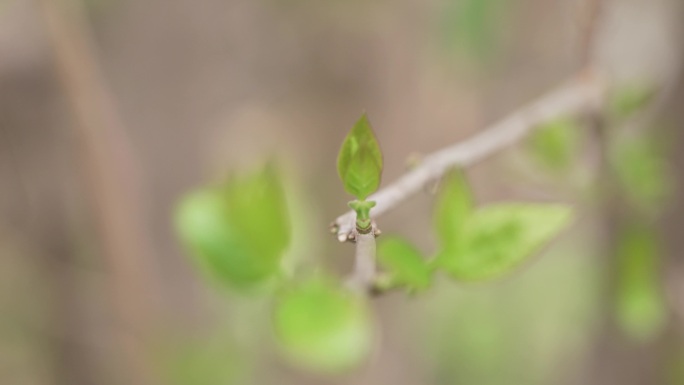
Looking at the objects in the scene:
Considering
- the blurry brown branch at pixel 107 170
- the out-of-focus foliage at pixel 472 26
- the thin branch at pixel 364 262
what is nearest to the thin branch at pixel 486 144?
→ the thin branch at pixel 364 262

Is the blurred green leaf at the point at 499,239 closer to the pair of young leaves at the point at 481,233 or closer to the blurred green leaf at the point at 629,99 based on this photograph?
the pair of young leaves at the point at 481,233

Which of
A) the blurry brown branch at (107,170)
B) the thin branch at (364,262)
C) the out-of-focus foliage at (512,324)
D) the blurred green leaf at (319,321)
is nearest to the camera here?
the thin branch at (364,262)

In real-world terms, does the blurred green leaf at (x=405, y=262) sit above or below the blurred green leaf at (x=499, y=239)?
below

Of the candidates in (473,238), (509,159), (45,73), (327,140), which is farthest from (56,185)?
(473,238)

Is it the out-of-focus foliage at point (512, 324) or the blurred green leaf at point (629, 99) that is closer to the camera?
the blurred green leaf at point (629, 99)

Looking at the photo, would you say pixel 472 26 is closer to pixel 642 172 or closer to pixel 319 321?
pixel 642 172

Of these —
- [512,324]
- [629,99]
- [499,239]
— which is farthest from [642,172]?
[512,324]

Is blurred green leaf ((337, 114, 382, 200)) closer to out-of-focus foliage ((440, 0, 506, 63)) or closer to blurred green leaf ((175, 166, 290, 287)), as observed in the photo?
blurred green leaf ((175, 166, 290, 287))
